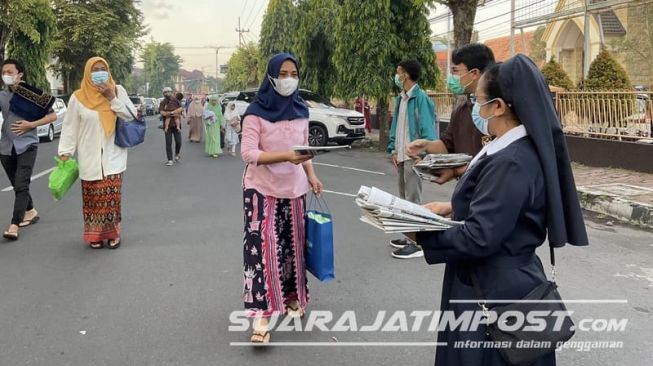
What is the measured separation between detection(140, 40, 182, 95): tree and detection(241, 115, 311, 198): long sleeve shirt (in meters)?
99.3

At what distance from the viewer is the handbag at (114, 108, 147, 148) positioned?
5578 mm

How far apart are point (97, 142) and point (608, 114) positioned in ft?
30.4

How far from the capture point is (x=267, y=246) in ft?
11.8

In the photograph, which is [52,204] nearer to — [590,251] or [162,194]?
[162,194]

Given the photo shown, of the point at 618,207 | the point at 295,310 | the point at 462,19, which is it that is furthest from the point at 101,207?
the point at 462,19

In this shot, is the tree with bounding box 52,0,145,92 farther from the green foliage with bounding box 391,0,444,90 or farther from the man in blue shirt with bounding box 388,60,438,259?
the man in blue shirt with bounding box 388,60,438,259

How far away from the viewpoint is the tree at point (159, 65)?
103m

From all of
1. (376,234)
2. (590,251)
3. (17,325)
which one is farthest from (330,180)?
(17,325)

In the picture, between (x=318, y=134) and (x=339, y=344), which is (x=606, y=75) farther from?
(x=339, y=344)

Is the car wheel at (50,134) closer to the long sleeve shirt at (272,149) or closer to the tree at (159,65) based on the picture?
the long sleeve shirt at (272,149)

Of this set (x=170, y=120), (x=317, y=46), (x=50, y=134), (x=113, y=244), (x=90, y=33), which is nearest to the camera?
(x=113, y=244)

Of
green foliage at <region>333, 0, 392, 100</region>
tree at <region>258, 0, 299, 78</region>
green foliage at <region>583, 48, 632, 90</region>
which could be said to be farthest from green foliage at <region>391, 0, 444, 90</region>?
tree at <region>258, 0, 299, 78</region>

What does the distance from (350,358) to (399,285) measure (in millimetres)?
1368

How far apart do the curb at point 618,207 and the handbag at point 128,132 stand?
211 inches
